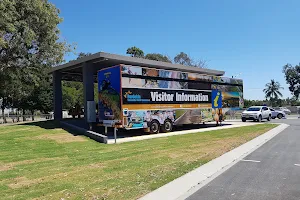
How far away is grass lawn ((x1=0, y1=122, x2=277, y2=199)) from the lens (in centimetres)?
598

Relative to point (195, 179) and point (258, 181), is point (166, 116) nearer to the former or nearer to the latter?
point (195, 179)

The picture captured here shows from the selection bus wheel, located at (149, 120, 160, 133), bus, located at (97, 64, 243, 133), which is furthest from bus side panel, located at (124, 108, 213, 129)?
bus wheel, located at (149, 120, 160, 133)

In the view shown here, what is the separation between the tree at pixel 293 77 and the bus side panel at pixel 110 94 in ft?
246

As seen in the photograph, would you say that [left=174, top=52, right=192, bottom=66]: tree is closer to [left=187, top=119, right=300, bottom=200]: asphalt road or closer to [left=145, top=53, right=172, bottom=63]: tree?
[left=145, top=53, right=172, bottom=63]: tree

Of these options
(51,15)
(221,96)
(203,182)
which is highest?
(51,15)

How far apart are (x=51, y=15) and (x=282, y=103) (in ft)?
274

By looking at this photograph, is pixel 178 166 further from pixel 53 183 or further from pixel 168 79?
pixel 168 79

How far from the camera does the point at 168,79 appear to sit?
1877cm

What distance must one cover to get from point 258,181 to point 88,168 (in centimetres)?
441

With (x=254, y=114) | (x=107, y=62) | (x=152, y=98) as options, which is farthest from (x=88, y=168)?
(x=254, y=114)

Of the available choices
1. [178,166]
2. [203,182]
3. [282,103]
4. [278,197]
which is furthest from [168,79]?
[282,103]

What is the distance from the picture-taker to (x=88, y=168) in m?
8.19

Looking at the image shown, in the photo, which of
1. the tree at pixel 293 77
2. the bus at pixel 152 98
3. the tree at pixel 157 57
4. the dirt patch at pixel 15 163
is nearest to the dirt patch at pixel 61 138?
the bus at pixel 152 98

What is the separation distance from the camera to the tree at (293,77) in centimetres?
7994
